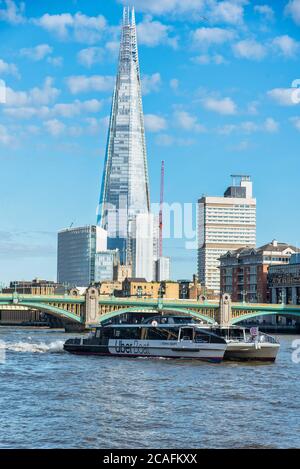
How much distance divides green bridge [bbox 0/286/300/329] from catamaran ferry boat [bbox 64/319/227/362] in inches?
1791

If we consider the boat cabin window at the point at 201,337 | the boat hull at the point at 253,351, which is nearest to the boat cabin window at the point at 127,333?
the boat cabin window at the point at 201,337

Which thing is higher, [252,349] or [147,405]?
[252,349]

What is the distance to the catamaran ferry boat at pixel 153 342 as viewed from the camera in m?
77.4

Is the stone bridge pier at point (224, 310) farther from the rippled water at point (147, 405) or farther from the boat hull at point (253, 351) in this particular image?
the rippled water at point (147, 405)

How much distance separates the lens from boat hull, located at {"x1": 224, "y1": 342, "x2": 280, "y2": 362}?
255 ft

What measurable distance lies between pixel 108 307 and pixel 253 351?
237ft

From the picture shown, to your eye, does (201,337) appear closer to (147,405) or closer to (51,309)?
(147,405)

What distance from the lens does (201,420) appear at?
4188 centimetres

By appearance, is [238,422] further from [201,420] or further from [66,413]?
[66,413]

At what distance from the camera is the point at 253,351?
78.2 metres

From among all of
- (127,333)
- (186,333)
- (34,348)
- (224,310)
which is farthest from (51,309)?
(186,333)

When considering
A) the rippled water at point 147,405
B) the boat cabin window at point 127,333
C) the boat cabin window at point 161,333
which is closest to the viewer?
the rippled water at point 147,405
